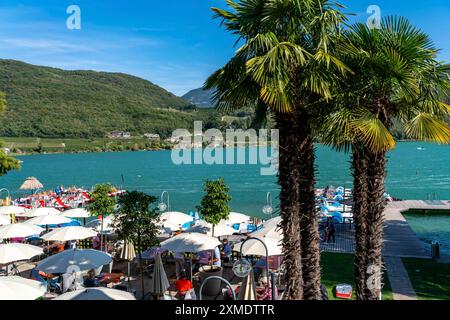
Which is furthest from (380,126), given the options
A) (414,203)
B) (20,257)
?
(414,203)

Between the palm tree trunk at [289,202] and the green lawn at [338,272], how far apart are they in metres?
5.35

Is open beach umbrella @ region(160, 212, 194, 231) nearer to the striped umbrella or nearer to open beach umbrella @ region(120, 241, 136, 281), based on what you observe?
open beach umbrella @ region(120, 241, 136, 281)

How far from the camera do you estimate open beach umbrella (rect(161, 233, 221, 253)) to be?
12289 mm

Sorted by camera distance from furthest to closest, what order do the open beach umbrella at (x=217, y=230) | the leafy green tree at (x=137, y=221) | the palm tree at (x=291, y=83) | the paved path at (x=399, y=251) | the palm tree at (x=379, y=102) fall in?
the open beach umbrella at (x=217, y=230), the paved path at (x=399, y=251), the leafy green tree at (x=137, y=221), the palm tree at (x=379, y=102), the palm tree at (x=291, y=83)

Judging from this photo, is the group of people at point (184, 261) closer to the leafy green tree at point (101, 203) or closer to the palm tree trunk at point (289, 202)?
the leafy green tree at point (101, 203)

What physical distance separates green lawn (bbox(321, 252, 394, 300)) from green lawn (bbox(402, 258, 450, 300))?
0.92 metres

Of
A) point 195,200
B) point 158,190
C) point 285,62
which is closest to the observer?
point 285,62

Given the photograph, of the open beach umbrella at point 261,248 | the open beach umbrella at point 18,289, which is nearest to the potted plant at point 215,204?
the open beach umbrella at point 261,248

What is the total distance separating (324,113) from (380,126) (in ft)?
2.88

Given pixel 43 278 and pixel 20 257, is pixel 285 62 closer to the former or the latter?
pixel 20 257

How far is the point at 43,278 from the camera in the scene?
1328 cm

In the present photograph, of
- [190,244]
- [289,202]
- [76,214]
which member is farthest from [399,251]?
[76,214]

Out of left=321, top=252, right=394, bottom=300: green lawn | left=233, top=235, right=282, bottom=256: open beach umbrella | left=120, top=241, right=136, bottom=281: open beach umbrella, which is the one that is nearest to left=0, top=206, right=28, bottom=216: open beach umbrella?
left=120, top=241, right=136, bottom=281: open beach umbrella

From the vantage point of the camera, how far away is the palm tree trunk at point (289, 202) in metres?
6.14
